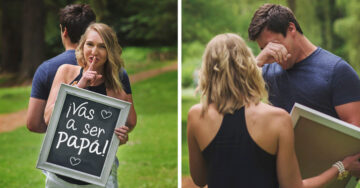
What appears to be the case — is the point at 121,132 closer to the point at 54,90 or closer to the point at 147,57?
the point at 54,90

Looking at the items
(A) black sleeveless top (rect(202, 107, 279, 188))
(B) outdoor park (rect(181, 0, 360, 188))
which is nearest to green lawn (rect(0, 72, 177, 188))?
(B) outdoor park (rect(181, 0, 360, 188))

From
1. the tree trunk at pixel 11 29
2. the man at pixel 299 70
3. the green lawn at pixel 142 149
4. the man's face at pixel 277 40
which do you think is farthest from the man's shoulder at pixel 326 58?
the tree trunk at pixel 11 29

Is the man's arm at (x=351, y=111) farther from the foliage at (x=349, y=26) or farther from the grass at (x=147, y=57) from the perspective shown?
the grass at (x=147, y=57)

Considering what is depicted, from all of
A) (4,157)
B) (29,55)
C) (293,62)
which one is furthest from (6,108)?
(293,62)

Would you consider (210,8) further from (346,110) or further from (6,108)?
(346,110)

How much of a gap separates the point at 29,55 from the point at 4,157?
1680 millimetres

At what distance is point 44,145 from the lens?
2363mm

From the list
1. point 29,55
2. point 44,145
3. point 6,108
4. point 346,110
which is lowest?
point 6,108

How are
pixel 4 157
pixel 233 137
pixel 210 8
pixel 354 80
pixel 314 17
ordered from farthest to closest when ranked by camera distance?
1. pixel 210 8
2. pixel 4 157
3. pixel 314 17
4. pixel 354 80
5. pixel 233 137

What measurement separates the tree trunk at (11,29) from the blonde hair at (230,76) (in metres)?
5.91

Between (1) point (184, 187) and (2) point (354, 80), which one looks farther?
(1) point (184, 187)

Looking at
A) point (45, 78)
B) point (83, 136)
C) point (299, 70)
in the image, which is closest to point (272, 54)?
point (299, 70)

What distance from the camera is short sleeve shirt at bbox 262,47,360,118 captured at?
2.31 meters

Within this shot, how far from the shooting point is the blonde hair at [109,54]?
2.46m
